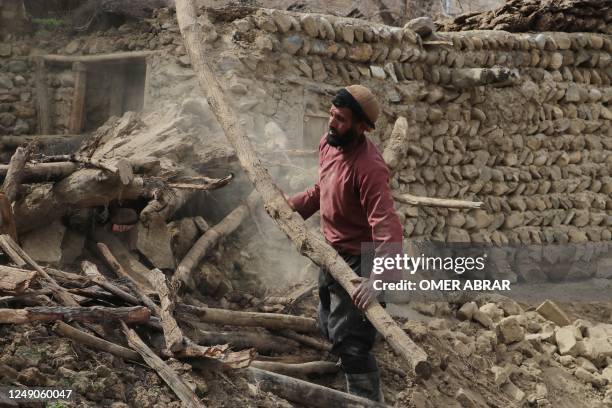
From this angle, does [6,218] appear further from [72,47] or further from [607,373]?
[607,373]

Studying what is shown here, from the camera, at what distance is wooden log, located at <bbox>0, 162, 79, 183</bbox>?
4.96 metres

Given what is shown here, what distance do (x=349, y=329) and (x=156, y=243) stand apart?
1796mm

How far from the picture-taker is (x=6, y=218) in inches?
180

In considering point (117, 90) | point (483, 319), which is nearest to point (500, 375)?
point (483, 319)

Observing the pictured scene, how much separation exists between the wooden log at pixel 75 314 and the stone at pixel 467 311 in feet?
10.8

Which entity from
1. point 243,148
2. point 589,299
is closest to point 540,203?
point 589,299

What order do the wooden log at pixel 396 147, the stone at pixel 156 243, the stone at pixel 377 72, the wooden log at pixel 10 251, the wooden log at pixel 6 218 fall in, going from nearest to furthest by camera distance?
the wooden log at pixel 10 251 → the wooden log at pixel 6 218 → the stone at pixel 156 243 → the wooden log at pixel 396 147 → the stone at pixel 377 72

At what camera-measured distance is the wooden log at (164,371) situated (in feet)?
11.6

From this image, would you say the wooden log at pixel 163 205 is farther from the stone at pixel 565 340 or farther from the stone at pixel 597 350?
the stone at pixel 597 350

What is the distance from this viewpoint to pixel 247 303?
5.13 metres

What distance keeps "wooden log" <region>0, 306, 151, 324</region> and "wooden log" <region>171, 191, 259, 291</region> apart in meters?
0.53

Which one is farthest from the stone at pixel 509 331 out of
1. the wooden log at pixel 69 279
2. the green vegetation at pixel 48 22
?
the green vegetation at pixel 48 22

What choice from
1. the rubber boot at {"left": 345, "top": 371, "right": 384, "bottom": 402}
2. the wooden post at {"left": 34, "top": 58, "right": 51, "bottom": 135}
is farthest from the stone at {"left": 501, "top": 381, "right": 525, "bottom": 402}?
the wooden post at {"left": 34, "top": 58, "right": 51, "bottom": 135}

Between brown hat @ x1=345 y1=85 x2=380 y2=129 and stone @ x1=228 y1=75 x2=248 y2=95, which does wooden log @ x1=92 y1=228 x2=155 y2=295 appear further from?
stone @ x1=228 y1=75 x2=248 y2=95
